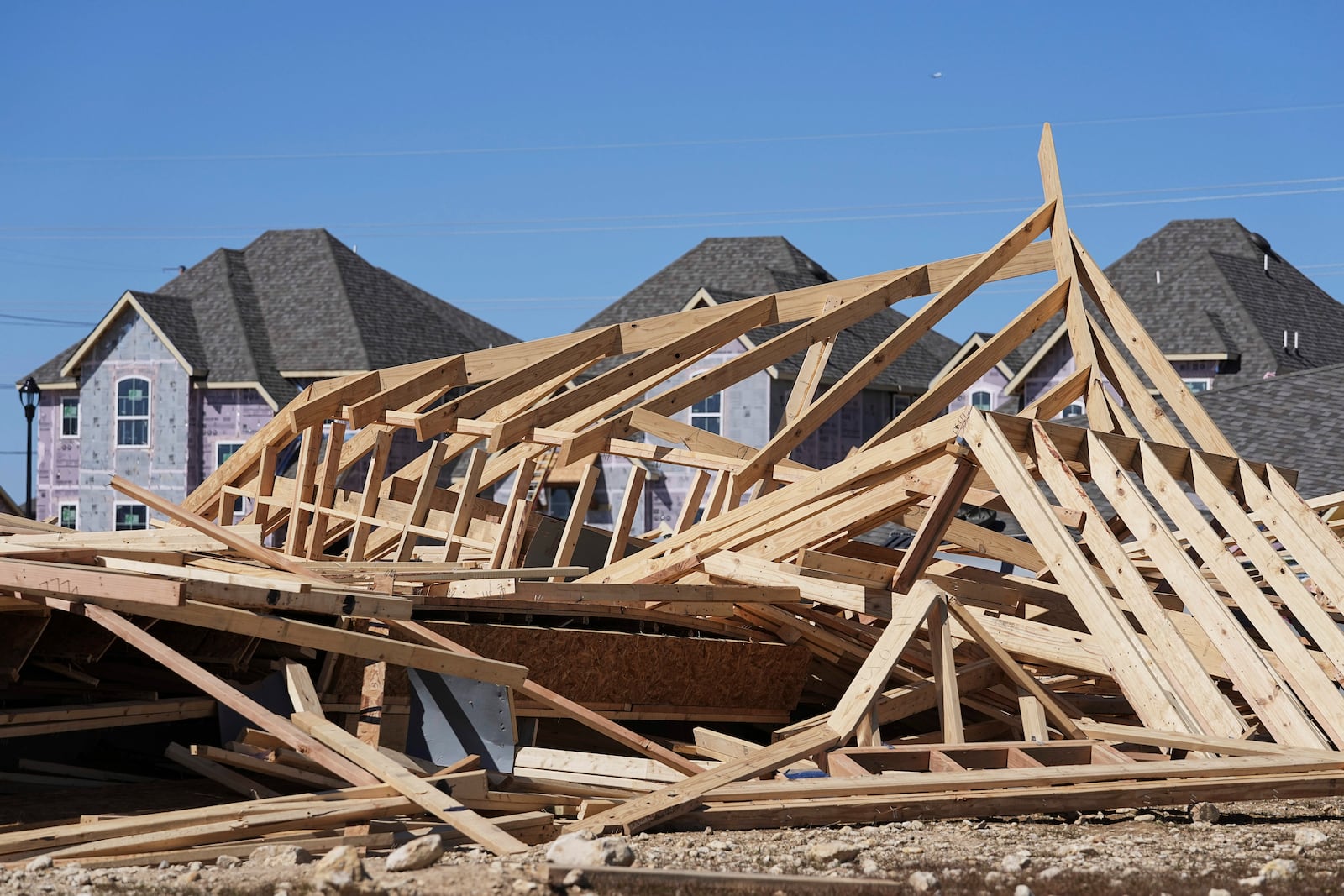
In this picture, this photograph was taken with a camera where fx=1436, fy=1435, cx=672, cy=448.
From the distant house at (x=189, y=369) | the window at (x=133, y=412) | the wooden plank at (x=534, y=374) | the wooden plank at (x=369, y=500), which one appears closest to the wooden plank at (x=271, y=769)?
the wooden plank at (x=534, y=374)

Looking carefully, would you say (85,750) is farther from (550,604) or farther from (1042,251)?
(1042,251)

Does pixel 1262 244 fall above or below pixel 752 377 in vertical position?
above

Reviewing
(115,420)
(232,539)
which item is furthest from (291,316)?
(232,539)

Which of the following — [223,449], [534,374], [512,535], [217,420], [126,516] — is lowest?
[512,535]

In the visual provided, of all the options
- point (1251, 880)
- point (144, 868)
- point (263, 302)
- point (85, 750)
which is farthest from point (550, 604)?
point (263, 302)

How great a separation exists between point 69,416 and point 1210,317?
2790cm

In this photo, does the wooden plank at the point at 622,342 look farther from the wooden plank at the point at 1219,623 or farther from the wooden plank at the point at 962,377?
the wooden plank at the point at 1219,623

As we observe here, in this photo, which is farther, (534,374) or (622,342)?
(622,342)

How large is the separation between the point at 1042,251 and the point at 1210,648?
18.9 feet

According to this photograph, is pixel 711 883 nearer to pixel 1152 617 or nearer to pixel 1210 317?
pixel 1152 617

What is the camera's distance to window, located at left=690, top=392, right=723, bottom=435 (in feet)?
111

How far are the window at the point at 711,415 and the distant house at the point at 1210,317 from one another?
5.74 meters

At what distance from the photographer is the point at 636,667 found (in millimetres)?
10180

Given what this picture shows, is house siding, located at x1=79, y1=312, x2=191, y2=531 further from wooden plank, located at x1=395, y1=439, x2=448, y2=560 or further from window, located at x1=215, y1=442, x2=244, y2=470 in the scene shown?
wooden plank, located at x1=395, y1=439, x2=448, y2=560
